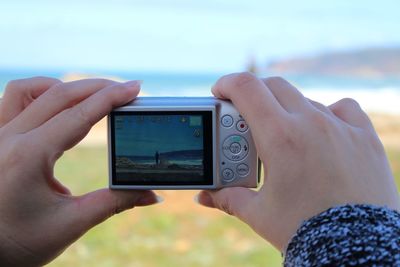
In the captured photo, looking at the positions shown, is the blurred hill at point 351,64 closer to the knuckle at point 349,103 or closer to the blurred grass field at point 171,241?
the blurred grass field at point 171,241

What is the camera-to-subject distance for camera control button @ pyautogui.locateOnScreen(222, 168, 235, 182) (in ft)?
2.81

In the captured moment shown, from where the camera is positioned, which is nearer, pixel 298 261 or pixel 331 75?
pixel 298 261

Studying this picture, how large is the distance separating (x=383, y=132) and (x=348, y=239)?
8.63 meters

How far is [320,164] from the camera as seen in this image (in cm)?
68

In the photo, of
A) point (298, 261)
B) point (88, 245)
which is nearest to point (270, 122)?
point (298, 261)

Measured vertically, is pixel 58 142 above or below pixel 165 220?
above

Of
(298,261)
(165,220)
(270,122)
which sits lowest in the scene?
(165,220)

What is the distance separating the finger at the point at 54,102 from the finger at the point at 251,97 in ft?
0.51

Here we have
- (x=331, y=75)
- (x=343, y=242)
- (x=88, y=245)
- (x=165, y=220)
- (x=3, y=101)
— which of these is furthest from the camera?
(x=331, y=75)

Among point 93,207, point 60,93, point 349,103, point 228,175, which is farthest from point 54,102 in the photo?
point 349,103

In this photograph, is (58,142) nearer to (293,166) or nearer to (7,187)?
(7,187)

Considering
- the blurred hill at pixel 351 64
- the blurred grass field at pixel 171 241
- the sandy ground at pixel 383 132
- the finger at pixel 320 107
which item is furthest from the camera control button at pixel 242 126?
the blurred hill at pixel 351 64

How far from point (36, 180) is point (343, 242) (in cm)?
40

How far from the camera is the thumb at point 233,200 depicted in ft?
2.45
